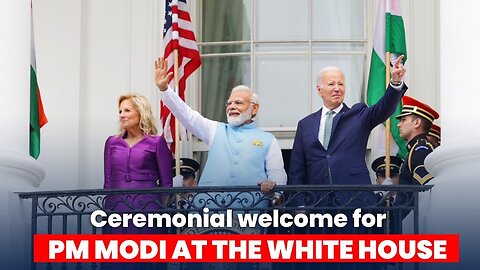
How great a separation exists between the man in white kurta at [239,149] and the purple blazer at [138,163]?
0.29 meters

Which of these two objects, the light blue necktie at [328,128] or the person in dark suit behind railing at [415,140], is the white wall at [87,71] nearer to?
the person in dark suit behind railing at [415,140]

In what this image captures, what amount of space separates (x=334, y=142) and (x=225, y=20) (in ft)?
12.1

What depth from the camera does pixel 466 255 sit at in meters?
12.0

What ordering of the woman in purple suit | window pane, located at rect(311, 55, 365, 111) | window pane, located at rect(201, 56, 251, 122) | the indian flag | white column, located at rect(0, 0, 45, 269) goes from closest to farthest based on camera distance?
the woman in purple suit → white column, located at rect(0, 0, 45, 269) → the indian flag → window pane, located at rect(311, 55, 365, 111) → window pane, located at rect(201, 56, 251, 122)

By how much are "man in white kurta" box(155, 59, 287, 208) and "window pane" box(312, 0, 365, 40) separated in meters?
3.27

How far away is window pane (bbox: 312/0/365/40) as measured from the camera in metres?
15.6

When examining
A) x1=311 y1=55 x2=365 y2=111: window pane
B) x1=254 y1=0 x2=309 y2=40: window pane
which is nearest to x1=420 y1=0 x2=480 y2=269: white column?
x1=311 y1=55 x2=365 y2=111: window pane

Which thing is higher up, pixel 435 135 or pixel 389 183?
pixel 435 135

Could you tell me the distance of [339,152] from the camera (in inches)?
483

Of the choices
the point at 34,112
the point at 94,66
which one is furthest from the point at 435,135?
the point at 94,66

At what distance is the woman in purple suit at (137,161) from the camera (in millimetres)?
12398

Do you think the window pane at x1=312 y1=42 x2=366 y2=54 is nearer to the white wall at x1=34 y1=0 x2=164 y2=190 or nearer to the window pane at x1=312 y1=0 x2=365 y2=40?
the window pane at x1=312 y1=0 x2=365 y2=40

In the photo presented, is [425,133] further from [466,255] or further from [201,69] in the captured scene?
[201,69]

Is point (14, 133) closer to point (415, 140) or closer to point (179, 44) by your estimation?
point (179, 44)
